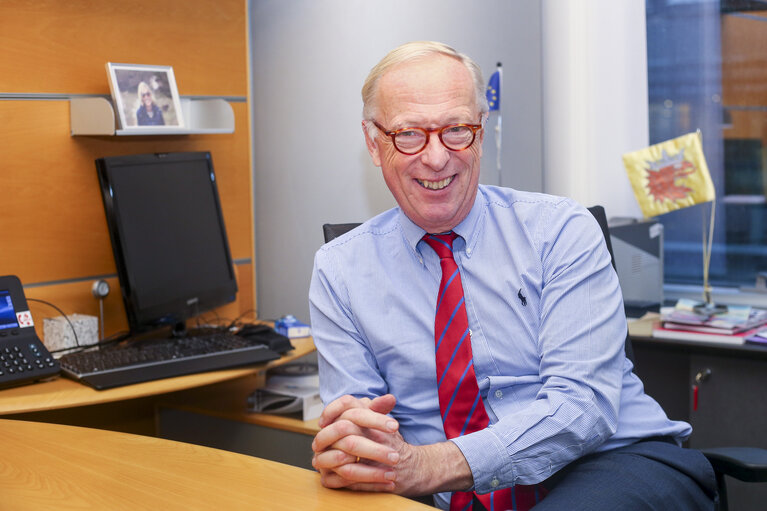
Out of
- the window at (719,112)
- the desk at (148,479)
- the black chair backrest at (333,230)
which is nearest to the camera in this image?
the desk at (148,479)

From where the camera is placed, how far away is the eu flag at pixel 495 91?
2.89 metres

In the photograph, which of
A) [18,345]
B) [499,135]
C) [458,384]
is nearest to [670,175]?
[499,135]

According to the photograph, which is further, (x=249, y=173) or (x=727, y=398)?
(x=249, y=173)

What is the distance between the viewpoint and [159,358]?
7.20 ft

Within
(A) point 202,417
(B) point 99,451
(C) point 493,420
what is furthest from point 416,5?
(B) point 99,451

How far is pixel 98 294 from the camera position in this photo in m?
2.47

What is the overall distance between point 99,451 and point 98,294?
1065mm

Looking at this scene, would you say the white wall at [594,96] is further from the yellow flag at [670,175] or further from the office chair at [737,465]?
the office chair at [737,465]

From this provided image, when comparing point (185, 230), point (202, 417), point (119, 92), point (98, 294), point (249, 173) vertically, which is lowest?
point (202, 417)

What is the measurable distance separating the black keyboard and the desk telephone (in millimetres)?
62

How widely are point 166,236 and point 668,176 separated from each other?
173 centimetres

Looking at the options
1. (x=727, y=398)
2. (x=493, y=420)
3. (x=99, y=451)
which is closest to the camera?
(x=99, y=451)

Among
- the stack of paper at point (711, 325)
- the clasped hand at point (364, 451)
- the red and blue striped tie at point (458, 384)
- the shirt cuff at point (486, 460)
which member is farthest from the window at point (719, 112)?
the clasped hand at point (364, 451)

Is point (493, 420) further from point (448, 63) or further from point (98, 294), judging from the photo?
point (98, 294)
